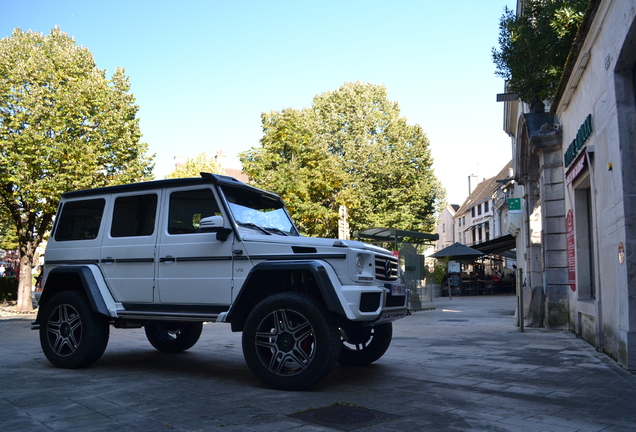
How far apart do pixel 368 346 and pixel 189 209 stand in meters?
2.76

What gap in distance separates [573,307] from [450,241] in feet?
231

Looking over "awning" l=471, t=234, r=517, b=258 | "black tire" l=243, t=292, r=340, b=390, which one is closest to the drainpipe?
"black tire" l=243, t=292, r=340, b=390

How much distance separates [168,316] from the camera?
256 inches

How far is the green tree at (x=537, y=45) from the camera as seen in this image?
1144cm

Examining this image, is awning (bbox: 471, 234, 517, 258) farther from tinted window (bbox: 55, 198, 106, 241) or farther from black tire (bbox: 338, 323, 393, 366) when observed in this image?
tinted window (bbox: 55, 198, 106, 241)

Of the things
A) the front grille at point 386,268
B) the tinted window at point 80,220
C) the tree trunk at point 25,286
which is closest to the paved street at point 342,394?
the front grille at point 386,268

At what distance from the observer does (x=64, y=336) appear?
23.5ft

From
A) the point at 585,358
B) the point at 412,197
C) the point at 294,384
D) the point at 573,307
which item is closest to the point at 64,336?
the point at 294,384

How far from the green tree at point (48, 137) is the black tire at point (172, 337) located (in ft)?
41.9

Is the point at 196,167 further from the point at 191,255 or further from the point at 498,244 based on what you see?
the point at 191,255

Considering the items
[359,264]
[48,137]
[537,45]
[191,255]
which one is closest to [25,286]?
[48,137]

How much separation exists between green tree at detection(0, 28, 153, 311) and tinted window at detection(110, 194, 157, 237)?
13792mm

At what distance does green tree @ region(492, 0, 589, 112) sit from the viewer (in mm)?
11438

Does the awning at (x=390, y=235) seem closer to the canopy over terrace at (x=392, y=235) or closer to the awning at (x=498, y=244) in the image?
the canopy over terrace at (x=392, y=235)
